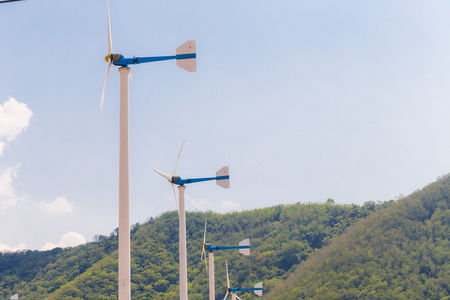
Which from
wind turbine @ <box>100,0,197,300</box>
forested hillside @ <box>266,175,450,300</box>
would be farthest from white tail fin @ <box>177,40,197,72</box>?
forested hillside @ <box>266,175,450,300</box>

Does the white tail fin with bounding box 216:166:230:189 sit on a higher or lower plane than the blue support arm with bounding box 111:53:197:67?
lower

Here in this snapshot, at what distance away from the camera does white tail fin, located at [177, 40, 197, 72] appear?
68.2 ft

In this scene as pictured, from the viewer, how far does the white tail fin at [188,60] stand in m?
20.8

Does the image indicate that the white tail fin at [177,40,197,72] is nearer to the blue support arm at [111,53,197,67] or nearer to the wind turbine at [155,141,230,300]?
the blue support arm at [111,53,197,67]

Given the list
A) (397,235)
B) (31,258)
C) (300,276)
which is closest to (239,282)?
(300,276)

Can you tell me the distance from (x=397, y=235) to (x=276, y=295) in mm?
28361

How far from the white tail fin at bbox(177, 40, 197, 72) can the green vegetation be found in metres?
97.2

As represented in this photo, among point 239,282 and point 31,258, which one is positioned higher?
point 31,258

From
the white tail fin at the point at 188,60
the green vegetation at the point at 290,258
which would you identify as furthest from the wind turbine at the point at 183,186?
the green vegetation at the point at 290,258

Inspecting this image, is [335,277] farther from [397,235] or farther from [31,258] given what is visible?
[31,258]

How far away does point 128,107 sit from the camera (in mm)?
18906

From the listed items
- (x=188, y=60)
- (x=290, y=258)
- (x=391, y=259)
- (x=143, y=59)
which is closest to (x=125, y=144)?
(x=143, y=59)

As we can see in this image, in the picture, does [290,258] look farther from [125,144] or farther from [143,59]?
[125,144]

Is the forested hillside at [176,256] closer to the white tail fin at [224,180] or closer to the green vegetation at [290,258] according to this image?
the green vegetation at [290,258]
